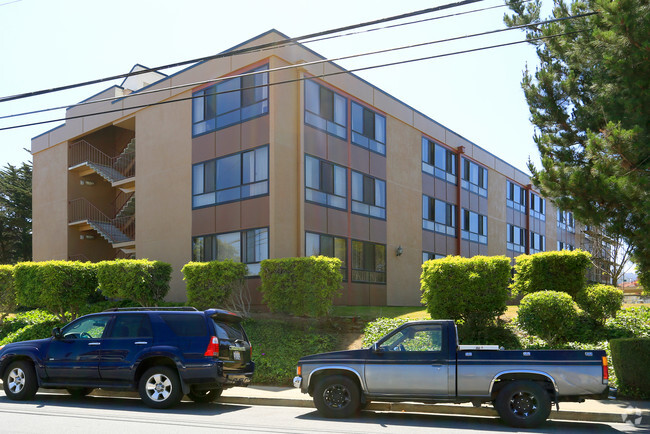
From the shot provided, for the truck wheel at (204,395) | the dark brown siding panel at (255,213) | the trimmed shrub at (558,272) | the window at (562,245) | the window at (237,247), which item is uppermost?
the dark brown siding panel at (255,213)

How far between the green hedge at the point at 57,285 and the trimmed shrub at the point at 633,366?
17284mm

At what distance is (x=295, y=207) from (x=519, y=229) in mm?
25191

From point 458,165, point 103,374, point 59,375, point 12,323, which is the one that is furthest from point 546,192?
point 458,165

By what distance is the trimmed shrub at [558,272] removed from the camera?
50.7 ft

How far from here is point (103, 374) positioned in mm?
10906

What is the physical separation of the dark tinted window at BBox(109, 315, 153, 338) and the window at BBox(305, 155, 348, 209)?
39.3ft

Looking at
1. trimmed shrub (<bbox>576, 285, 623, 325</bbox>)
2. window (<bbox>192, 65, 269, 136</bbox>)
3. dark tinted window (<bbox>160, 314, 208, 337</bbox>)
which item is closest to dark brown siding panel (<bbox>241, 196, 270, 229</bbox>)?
window (<bbox>192, 65, 269, 136</bbox>)

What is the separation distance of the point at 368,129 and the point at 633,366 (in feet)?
55.7

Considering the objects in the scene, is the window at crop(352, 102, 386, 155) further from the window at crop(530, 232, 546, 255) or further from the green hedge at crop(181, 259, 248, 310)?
the window at crop(530, 232, 546, 255)

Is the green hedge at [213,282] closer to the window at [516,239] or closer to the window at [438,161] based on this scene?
the window at [438,161]

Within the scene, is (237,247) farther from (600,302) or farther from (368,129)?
(600,302)

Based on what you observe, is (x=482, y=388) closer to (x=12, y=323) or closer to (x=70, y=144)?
(x=12, y=323)

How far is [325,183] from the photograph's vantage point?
Result: 23.7 meters

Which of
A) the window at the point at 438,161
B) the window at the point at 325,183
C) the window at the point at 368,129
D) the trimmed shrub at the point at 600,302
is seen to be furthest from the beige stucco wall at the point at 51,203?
the trimmed shrub at the point at 600,302
